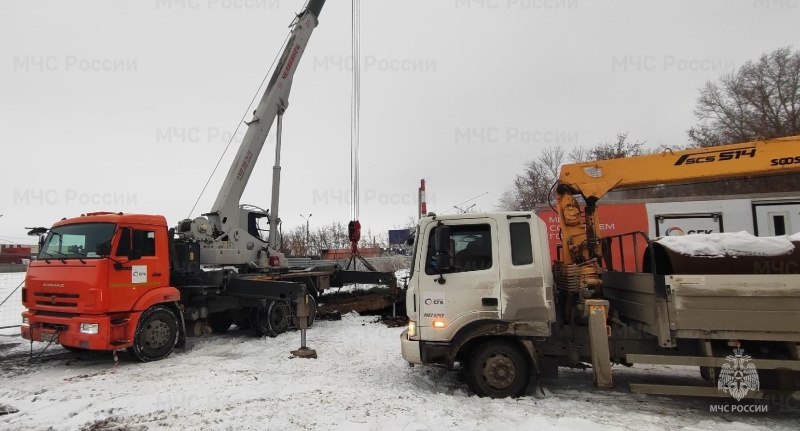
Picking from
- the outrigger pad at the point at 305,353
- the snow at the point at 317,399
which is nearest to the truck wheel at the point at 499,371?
the snow at the point at 317,399

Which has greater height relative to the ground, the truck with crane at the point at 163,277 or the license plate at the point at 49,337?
the truck with crane at the point at 163,277

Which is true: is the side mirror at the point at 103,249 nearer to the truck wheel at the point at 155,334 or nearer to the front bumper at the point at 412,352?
the truck wheel at the point at 155,334

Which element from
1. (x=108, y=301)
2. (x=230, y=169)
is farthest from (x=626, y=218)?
(x=108, y=301)

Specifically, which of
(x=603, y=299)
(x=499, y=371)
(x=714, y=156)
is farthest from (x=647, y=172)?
(x=499, y=371)

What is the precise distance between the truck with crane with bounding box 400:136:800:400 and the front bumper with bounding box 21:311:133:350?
16.2 feet

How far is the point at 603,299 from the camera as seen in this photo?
5410 mm

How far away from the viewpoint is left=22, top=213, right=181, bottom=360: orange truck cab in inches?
266

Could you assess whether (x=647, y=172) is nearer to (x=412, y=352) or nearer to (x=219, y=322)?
(x=412, y=352)

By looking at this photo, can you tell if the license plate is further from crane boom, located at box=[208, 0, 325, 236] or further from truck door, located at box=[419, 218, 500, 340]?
truck door, located at box=[419, 218, 500, 340]

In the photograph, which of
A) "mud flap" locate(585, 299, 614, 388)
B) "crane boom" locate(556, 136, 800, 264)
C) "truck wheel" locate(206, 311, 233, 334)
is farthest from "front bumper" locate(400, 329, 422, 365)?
"truck wheel" locate(206, 311, 233, 334)

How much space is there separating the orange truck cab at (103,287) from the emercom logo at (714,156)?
27.9ft

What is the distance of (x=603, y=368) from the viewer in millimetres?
4859

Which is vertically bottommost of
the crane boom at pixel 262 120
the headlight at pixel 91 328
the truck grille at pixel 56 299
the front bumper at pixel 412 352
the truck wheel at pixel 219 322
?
the truck wheel at pixel 219 322

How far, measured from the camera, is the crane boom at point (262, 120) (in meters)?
10.2
